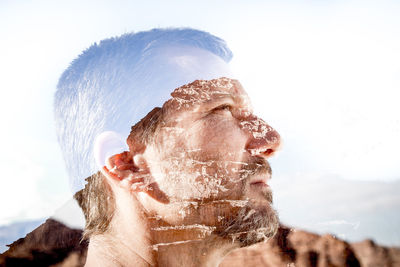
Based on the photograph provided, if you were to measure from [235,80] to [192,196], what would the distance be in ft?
1.27

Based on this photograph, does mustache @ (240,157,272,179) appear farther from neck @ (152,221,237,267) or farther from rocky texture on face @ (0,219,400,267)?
rocky texture on face @ (0,219,400,267)

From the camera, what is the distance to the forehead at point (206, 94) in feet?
3.18

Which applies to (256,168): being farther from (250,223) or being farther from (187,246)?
(187,246)

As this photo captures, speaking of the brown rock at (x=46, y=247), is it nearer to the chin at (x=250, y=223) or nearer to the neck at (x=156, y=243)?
the neck at (x=156, y=243)

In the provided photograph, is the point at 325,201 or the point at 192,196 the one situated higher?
the point at 192,196

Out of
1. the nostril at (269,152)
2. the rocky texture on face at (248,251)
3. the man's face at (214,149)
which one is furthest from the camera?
the rocky texture on face at (248,251)

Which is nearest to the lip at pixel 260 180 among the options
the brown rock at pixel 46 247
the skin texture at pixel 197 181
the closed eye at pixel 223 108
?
the skin texture at pixel 197 181

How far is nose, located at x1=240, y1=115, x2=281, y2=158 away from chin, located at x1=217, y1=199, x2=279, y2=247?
0.18m

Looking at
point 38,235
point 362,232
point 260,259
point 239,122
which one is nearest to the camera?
point 362,232

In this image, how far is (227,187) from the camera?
0.96 metres

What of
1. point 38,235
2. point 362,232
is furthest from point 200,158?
point 38,235

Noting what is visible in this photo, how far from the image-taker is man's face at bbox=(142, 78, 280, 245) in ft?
3.10

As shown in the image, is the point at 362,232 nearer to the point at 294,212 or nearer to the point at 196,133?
the point at 294,212

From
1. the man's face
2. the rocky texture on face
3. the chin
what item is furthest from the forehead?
the rocky texture on face
